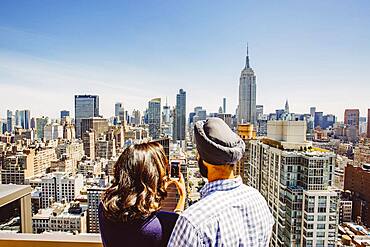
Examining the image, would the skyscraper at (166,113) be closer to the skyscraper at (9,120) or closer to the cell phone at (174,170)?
the skyscraper at (9,120)

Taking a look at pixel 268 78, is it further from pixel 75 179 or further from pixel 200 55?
pixel 75 179

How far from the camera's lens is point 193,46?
1144 centimetres

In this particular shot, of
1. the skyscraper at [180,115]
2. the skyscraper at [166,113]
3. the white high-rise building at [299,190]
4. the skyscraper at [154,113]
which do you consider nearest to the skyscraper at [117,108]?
the skyscraper at [180,115]

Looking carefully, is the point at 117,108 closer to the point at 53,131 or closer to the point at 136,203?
the point at 53,131

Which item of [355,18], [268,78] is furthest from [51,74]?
[355,18]

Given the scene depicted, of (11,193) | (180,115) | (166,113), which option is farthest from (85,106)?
(11,193)

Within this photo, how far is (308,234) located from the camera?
5.23 meters

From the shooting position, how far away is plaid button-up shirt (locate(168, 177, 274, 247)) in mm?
468

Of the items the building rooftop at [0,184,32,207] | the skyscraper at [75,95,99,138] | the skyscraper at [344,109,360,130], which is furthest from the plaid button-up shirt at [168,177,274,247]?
the skyscraper at [75,95,99,138]

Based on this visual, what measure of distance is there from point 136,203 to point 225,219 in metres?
0.19

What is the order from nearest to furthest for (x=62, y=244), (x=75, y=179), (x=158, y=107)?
(x=62, y=244) < (x=75, y=179) < (x=158, y=107)

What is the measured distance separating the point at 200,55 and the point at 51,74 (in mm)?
6448

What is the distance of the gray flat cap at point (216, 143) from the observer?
53 cm

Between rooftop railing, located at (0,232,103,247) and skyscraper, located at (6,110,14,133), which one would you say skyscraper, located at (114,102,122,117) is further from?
rooftop railing, located at (0,232,103,247)
